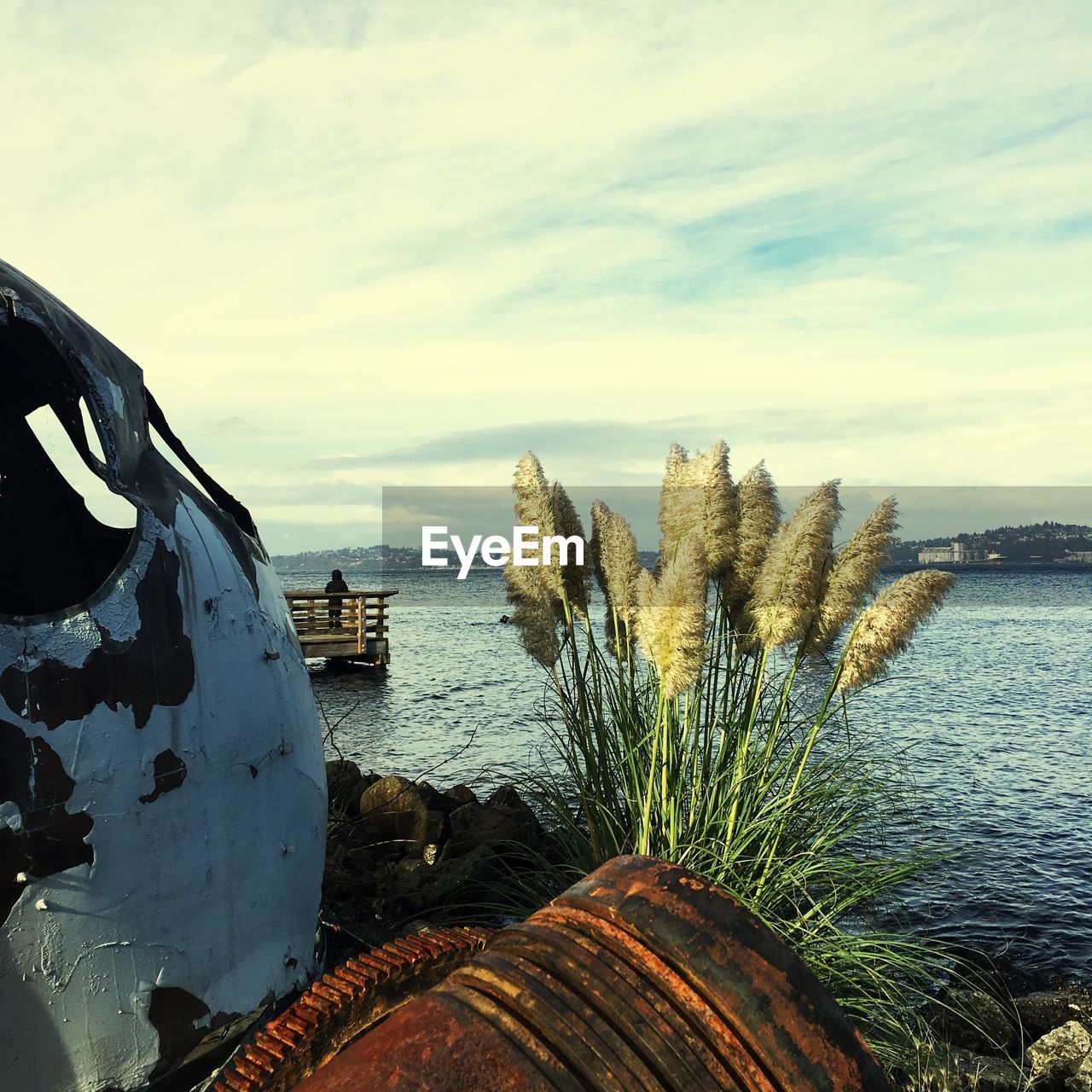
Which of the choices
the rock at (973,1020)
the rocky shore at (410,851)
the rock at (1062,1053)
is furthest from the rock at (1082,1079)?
the rocky shore at (410,851)

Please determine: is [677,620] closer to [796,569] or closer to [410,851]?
[796,569]

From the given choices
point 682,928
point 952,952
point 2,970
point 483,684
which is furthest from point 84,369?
point 483,684

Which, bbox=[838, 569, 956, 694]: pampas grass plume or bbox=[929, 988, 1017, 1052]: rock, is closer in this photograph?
bbox=[838, 569, 956, 694]: pampas grass plume

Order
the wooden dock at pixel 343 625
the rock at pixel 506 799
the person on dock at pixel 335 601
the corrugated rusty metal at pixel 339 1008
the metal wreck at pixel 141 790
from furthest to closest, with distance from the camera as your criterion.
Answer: the person on dock at pixel 335 601, the wooden dock at pixel 343 625, the rock at pixel 506 799, the metal wreck at pixel 141 790, the corrugated rusty metal at pixel 339 1008

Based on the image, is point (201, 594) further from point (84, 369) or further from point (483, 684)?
point (483, 684)

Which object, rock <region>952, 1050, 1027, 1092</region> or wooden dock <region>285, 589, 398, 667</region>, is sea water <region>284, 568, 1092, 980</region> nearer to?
wooden dock <region>285, 589, 398, 667</region>

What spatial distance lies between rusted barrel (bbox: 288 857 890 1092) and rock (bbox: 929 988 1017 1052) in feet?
17.2

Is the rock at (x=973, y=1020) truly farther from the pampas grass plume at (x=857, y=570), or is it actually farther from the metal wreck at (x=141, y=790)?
the metal wreck at (x=141, y=790)

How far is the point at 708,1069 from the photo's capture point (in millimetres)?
1354

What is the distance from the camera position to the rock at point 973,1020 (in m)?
6.08

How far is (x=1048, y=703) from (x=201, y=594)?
22421mm

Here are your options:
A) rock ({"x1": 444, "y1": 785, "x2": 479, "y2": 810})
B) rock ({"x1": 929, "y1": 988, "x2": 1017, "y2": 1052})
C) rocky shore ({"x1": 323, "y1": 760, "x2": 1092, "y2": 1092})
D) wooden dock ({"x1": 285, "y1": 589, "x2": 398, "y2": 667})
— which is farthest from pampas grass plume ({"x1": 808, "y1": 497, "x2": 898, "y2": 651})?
wooden dock ({"x1": 285, "y1": 589, "x2": 398, "y2": 667})

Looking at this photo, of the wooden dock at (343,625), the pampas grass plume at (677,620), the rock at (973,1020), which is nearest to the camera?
the pampas grass plume at (677,620)

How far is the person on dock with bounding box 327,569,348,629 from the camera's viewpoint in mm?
24422
